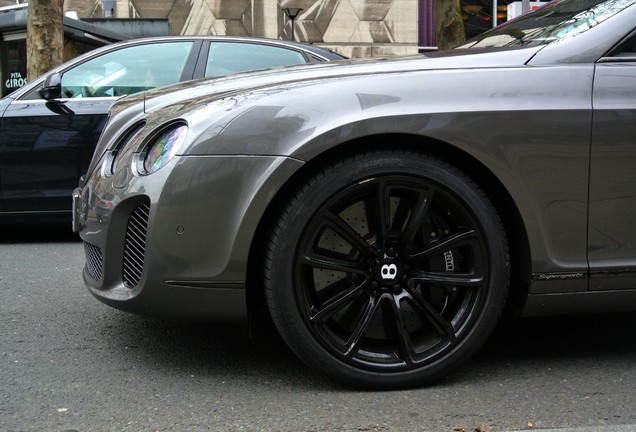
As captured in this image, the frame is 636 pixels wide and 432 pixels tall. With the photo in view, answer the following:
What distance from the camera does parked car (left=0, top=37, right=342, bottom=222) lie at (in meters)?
6.21

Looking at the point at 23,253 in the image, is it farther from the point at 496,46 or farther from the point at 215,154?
the point at 496,46

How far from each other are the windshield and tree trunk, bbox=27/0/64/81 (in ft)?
25.1

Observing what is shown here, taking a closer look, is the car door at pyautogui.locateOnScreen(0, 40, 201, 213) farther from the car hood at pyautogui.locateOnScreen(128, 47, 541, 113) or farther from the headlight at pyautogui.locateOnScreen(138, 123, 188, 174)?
the headlight at pyautogui.locateOnScreen(138, 123, 188, 174)

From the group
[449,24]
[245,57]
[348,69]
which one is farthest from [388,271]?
[449,24]

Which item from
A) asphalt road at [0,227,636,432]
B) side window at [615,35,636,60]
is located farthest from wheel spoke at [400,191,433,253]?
side window at [615,35,636,60]

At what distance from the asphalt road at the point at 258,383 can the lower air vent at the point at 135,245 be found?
46 centimetres

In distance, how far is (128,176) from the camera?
295cm

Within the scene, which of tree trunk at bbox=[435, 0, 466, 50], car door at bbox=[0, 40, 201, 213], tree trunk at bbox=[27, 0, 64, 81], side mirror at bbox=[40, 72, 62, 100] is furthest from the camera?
tree trunk at bbox=[435, 0, 466, 50]

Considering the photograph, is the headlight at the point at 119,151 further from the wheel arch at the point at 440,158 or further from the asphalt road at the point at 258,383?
the asphalt road at the point at 258,383

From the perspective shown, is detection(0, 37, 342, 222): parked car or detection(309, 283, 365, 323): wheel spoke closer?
detection(309, 283, 365, 323): wheel spoke

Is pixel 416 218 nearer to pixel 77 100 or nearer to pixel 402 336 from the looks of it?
pixel 402 336

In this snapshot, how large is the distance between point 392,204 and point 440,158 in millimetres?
252

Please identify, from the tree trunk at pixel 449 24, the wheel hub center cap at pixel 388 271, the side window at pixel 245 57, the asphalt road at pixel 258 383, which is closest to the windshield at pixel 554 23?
the wheel hub center cap at pixel 388 271

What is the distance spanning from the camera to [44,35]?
10.2m
